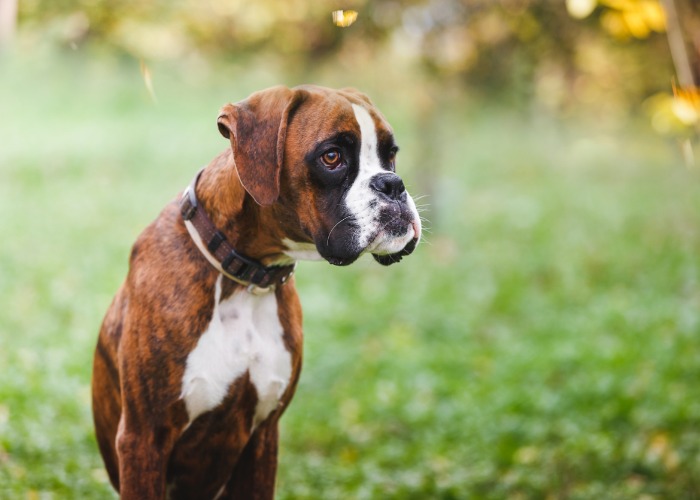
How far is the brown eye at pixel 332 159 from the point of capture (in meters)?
2.91

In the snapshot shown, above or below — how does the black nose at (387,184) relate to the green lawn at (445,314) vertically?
below

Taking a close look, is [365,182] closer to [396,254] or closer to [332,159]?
[332,159]

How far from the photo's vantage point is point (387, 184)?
115 inches

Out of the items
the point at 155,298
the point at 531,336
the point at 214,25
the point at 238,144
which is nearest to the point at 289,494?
the point at 155,298

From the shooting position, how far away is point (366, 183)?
9.63 ft

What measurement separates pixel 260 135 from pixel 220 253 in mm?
423

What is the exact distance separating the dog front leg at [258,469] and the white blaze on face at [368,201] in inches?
33.6

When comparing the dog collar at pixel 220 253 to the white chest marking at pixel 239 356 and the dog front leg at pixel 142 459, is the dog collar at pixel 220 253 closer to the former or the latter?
the white chest marking at pixel 239 356

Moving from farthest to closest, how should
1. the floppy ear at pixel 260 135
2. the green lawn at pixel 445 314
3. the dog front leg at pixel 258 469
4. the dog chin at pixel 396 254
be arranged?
the green lawn at pixel 445 314 < the dog front leg at pixel 258 469 < the dog chin at pixel 396 254 < the floppy ear at pixel 260 135

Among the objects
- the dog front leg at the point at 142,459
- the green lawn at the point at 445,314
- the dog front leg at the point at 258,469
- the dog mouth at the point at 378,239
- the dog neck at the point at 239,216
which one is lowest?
the dog front leg at the point at 142,459

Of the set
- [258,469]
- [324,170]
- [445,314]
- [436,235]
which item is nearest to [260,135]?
[324,170]

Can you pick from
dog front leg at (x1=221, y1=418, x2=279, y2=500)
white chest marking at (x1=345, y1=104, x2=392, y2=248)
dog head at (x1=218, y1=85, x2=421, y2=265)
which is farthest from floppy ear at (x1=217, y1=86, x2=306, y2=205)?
dog front leg at (x1=221, y1=418, x2=279, y2=500)

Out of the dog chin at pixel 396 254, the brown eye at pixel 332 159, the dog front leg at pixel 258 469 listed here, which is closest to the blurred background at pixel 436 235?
the dog chin at pixel 396 254

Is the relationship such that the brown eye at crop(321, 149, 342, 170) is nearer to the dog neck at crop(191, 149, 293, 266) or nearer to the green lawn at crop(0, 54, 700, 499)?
the dog neck at crop(191, 149, 293, 266)
